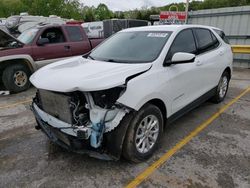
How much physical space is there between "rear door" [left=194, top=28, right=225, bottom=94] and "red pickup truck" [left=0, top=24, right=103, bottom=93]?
4.53m

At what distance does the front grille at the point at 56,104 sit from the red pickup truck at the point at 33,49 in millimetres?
3975

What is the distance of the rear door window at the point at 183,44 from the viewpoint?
3.61 metres

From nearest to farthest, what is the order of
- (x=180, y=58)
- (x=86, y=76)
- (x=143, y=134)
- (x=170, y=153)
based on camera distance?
(x=86, y=76) → (x=143, y=134) → (x=180, y=58) → (x=170, y=153)

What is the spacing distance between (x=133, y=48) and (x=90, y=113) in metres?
1.45

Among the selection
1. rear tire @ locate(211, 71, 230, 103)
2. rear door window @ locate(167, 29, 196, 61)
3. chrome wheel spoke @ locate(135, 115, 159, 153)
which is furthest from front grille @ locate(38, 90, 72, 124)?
rear tire @ locate(211, 71, 230, 103)

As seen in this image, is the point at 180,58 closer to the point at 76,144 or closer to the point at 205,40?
the point at 205,40

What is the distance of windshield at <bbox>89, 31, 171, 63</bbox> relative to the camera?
11.4 feet

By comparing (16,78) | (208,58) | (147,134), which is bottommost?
(16,78)

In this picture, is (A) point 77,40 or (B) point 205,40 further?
(A) point 77,40

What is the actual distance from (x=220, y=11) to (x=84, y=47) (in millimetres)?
6811

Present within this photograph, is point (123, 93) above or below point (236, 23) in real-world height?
below

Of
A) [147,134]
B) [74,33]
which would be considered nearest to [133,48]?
[147,134]

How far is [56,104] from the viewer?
300 cm

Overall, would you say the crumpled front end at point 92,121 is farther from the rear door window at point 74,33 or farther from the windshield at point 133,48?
the rear door window at point 74,33
